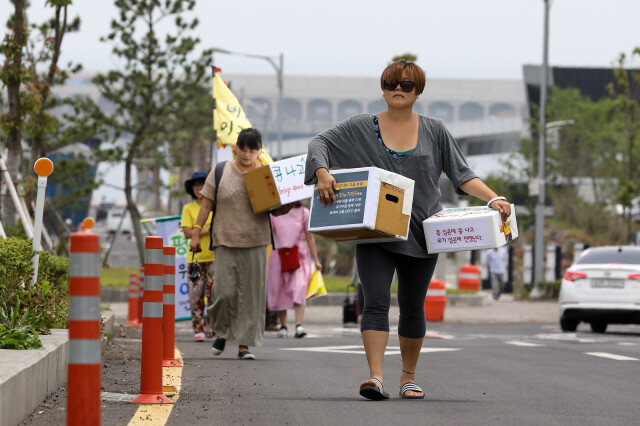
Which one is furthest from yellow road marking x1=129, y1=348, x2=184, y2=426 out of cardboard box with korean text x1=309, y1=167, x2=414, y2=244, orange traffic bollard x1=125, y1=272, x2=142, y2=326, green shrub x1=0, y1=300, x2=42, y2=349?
orange traffic bollard x1=125, y1=272, x2=142, y2=326

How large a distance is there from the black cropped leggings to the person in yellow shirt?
213 inches

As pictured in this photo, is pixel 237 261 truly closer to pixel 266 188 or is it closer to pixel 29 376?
pixel 266 188

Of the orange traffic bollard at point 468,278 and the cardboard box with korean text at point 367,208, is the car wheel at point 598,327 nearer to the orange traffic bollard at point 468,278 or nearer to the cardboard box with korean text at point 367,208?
the orange traffic bollard at point 468,278

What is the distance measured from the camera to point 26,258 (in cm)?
971

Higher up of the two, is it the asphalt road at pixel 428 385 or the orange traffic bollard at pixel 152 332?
the orange traffic bollard at pixel 152 332

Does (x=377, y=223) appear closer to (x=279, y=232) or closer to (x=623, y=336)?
(x=279, y=232)

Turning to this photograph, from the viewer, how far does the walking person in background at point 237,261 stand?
10898 millimetres

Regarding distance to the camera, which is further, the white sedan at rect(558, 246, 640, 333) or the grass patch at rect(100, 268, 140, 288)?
the grass patch at rect(100, 268, 140, 288)

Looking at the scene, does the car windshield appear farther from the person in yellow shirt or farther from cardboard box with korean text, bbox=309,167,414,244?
cardboard box with korean text, bbox=309,167,414,244

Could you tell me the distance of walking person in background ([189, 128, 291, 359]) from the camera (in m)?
10.9

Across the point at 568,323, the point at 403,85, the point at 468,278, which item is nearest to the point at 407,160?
the point at 403,85

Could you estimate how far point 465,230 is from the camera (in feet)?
24.1

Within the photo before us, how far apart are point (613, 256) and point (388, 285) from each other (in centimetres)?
1273

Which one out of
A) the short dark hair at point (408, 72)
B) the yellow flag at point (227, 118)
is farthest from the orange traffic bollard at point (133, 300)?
the short dark hair at point (408, 72)
